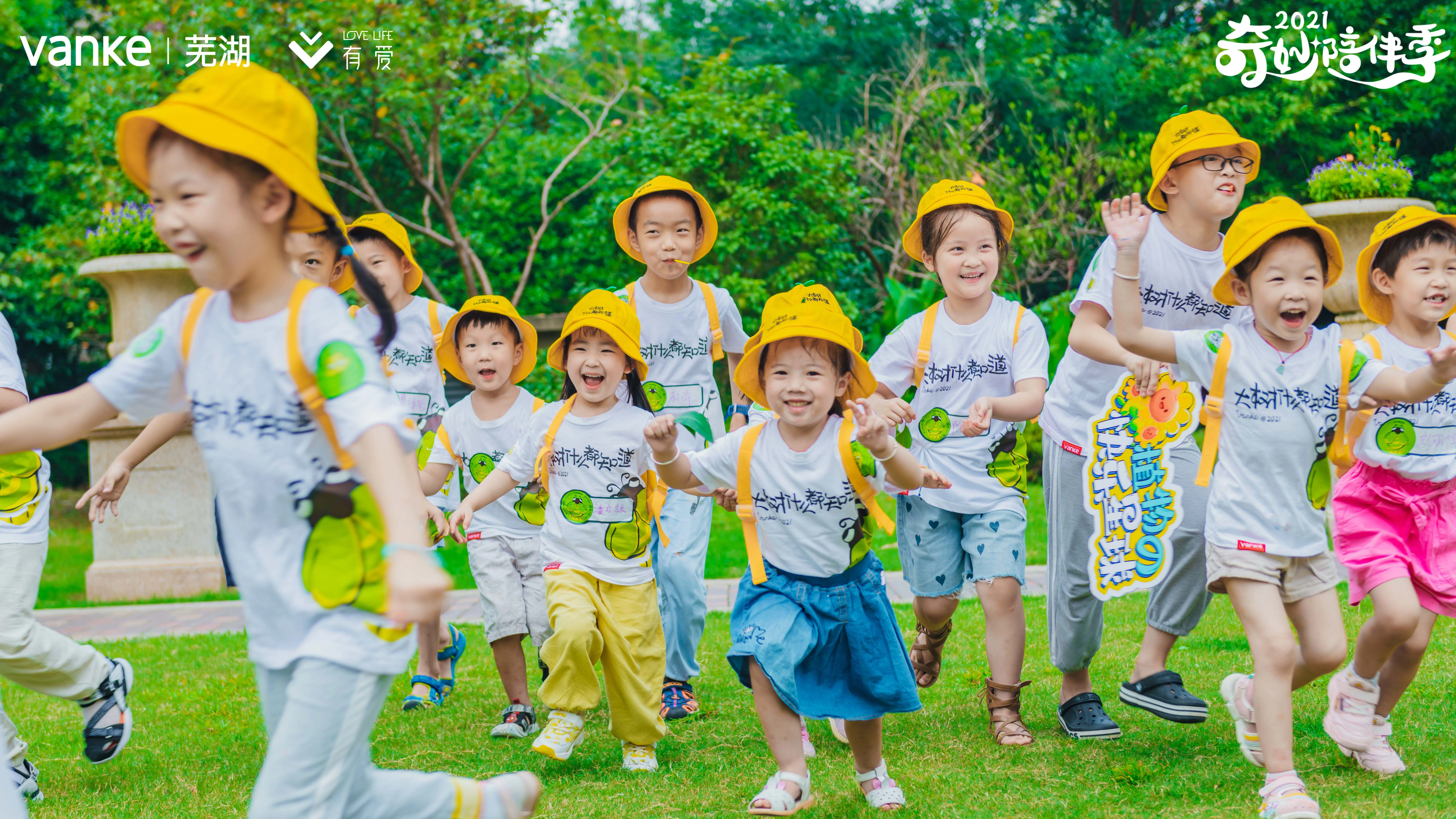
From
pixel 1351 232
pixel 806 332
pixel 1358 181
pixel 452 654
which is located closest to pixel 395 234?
pixel 452 654

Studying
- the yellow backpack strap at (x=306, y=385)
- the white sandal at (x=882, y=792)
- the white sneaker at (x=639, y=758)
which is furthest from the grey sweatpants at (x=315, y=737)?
the white sneaker at (x=639, y=758)

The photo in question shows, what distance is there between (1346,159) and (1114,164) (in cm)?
550

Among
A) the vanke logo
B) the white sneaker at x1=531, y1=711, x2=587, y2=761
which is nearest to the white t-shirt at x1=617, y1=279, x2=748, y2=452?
the white sneaker at x1=531, y1=711, x2=587, y2=761

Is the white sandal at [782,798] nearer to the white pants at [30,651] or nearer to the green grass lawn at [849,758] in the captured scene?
the green grass lawn at [849,758]

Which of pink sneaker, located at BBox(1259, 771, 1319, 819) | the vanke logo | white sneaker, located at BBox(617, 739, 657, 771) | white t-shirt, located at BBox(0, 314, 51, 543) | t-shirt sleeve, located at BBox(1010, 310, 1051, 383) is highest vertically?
the vanke logo

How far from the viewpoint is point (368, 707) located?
→ 8.37 feet

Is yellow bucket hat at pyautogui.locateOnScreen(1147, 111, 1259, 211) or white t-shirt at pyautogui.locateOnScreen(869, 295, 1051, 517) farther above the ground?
yellow bucket hat at pyautogui.locateOnScreen(1147, 111, 1259, 211)

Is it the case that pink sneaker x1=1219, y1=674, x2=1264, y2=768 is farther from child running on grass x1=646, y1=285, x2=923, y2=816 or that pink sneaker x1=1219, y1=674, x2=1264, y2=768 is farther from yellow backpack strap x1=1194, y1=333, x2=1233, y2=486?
child running on grass x1=646, y1=285, x2=923, y2=816

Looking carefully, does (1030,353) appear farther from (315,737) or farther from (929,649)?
(315,737)

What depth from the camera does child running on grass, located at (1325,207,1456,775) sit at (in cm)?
405

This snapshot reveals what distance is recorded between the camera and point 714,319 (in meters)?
5.48

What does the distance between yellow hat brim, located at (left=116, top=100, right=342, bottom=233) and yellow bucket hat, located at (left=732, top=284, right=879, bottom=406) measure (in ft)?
5.36

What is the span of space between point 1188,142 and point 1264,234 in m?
0.69

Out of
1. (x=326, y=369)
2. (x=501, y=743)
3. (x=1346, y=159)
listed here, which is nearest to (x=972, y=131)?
(x=1346, y=159)
